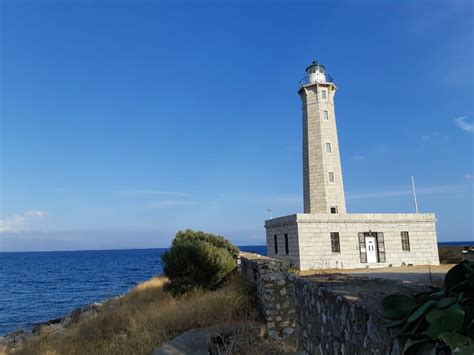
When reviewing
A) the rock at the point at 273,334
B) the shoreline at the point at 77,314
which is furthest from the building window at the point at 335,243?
the rock at the point at 273,334

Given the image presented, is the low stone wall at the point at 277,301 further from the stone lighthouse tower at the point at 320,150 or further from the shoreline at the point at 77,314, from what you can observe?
the stone lighthouse tower at the point at 320,150

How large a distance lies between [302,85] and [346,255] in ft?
42.5

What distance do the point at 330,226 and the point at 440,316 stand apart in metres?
22.3

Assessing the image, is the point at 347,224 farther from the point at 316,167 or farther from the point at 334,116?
the point at 334,116

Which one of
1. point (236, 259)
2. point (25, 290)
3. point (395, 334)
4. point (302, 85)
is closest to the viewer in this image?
point (395, 334)

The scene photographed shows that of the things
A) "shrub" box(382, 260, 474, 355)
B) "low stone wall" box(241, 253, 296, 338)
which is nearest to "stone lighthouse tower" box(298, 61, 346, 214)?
"low stone wall" box(241, 253, 296, 338)

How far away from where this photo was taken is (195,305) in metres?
11.6

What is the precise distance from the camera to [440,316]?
8.09 feet

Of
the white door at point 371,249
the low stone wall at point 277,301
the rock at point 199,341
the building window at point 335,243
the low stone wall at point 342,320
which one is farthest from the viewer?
the white door at point 371,249

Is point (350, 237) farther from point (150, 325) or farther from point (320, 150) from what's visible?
point (150, 325)

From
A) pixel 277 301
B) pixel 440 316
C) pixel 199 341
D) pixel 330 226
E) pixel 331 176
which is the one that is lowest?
pixel 199 341

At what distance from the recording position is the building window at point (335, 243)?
24.1m

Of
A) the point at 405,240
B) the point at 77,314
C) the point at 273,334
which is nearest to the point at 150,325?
the point at 273,334

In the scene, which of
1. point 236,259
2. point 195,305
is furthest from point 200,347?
point 236,259
